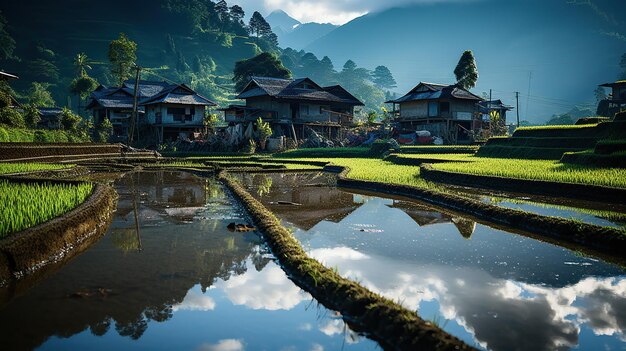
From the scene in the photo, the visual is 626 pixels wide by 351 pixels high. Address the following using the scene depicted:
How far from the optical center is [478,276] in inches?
269

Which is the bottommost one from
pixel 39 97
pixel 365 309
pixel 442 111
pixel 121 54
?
pixel 365 309

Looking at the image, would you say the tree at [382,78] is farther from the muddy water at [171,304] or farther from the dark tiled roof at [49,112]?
the muddy water at [171,304]

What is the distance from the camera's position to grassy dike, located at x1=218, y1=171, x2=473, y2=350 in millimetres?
4289

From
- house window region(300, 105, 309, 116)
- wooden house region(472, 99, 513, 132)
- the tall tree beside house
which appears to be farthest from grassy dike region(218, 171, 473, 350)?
the tall tree beside house

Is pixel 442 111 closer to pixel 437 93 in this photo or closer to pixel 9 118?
pixel 437 93

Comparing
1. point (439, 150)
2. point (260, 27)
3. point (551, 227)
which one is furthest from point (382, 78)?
point (551, 227)

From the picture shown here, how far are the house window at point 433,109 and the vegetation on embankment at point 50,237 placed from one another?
136 ft

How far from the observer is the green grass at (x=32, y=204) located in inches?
301

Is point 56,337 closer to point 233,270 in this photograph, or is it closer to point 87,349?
point 87,349

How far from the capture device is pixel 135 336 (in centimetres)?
486

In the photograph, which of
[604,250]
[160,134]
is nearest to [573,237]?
[604,250]

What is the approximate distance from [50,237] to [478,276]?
6.68 meters

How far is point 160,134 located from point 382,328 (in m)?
47.6

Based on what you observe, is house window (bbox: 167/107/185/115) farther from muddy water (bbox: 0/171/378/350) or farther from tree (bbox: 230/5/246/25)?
tree (bbox: 230/5/246/25)
